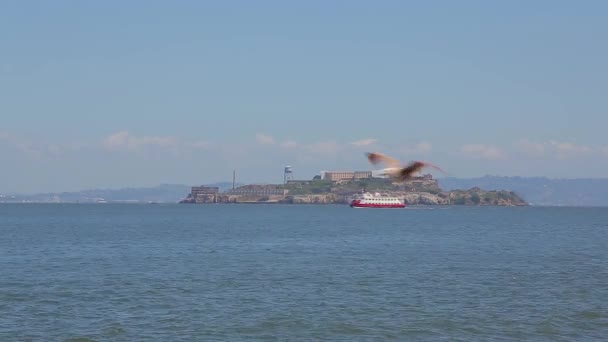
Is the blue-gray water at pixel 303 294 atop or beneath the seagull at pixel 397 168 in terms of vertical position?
beneath

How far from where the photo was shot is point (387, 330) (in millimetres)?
33531

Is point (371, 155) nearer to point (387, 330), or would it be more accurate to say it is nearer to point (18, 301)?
point (387, 330)

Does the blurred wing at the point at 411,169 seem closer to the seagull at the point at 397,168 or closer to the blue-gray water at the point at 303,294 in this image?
the seagull at the point at 397,168

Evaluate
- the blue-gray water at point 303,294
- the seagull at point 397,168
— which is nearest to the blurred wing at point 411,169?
the seagull at point 397,168

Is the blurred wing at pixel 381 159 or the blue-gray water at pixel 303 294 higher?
the blurred wing at pixel 381 159

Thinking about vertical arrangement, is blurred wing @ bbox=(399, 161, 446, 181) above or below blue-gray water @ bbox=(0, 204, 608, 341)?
above

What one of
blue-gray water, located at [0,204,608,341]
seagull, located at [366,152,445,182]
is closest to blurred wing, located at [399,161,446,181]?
seagull, located at [366,152,445,182]

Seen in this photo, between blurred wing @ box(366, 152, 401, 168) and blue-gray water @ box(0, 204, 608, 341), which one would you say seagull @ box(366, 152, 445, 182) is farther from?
blue-gray water @ box(0, 204, 608, 341)

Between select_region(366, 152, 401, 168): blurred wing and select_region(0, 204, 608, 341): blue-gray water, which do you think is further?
select_region(0, 204, 608, 341): blue-gray water

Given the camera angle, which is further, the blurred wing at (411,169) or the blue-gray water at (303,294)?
the blue-gray water at (303,294)

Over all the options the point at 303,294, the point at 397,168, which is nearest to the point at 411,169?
the point at 397,168

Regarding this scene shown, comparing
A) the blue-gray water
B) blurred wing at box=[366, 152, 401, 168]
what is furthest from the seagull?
the blue-gray water

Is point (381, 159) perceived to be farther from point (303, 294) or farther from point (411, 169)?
point (303, 294)

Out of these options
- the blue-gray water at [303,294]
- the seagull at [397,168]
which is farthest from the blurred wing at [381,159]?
the blue-gray water at [303,294]
